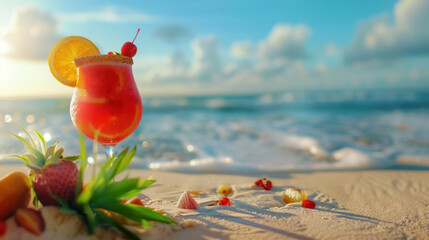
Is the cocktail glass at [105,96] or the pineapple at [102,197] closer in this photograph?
the pineapple at [102,197]

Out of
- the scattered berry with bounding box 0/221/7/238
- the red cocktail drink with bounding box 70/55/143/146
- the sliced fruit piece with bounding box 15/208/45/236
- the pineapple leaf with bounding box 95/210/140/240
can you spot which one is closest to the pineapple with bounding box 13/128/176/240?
the pineapple leaf with bounding box 95/210/140/240

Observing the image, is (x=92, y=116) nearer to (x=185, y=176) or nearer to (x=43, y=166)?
(x=43, y=166)

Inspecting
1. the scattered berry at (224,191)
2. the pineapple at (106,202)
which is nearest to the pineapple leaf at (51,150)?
the pineapple at (106,202)

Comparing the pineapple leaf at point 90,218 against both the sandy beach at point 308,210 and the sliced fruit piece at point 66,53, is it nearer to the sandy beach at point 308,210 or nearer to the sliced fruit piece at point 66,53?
the sandy beach at point 308,210

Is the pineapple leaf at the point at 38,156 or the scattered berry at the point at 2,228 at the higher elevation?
the pineapple leaf at the point at 38,156

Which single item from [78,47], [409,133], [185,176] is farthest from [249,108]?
[78,47]

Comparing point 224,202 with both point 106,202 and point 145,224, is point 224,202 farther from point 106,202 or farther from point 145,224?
point 106,202

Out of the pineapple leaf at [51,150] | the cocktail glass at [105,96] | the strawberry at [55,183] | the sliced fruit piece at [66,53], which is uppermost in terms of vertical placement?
the sliced fruit piece at [66,53]

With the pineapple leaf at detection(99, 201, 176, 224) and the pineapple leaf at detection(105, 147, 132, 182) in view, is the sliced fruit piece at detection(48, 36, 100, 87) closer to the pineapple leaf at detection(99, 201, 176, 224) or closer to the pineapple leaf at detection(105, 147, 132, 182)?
the pineapple leaf at detection(105, 147, 132, 182)
